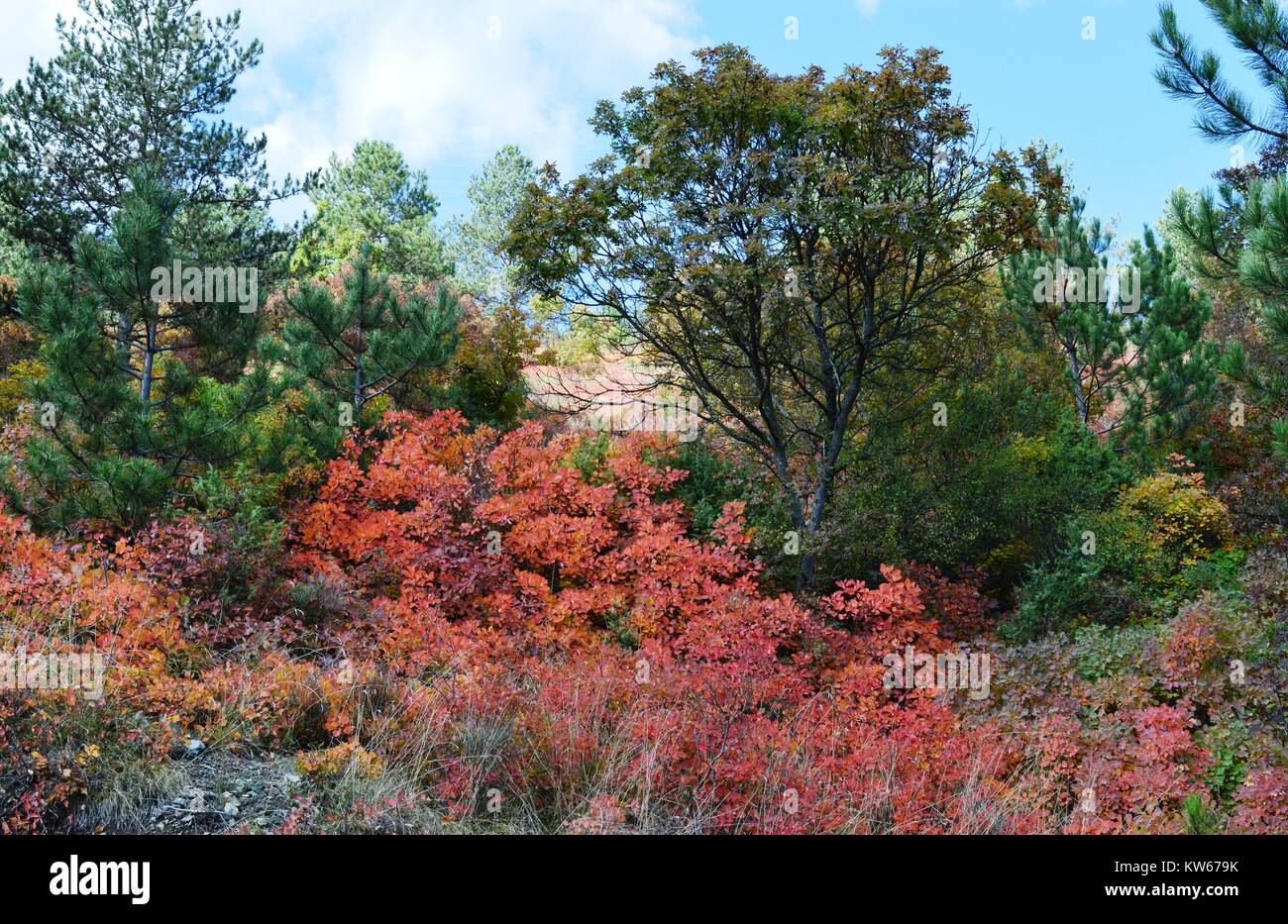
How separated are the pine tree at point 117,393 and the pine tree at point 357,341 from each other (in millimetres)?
2067

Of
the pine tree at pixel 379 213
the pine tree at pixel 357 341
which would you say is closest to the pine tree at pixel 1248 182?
the pine tree at pixel 357 341

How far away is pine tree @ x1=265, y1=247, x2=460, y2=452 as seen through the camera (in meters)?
11.3

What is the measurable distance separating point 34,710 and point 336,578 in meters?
3.86

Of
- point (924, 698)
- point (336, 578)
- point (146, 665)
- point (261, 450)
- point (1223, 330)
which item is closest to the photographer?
point (146, 665)

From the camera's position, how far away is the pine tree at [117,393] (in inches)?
320

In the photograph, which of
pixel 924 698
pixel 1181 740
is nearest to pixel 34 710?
pixel 924 698

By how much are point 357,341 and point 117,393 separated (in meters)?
3.94

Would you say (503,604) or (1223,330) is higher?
(1223,330)

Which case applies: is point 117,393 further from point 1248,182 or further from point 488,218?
point 488,218

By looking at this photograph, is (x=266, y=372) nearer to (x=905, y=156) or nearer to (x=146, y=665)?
(x=146, y=665)

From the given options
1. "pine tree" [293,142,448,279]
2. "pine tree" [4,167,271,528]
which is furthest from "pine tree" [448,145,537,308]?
"pine tree" [4,167,271,528]

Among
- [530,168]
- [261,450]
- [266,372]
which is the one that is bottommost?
[261,450]

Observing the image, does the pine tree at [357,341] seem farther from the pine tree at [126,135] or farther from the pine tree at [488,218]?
the pine tree at [488,218]
